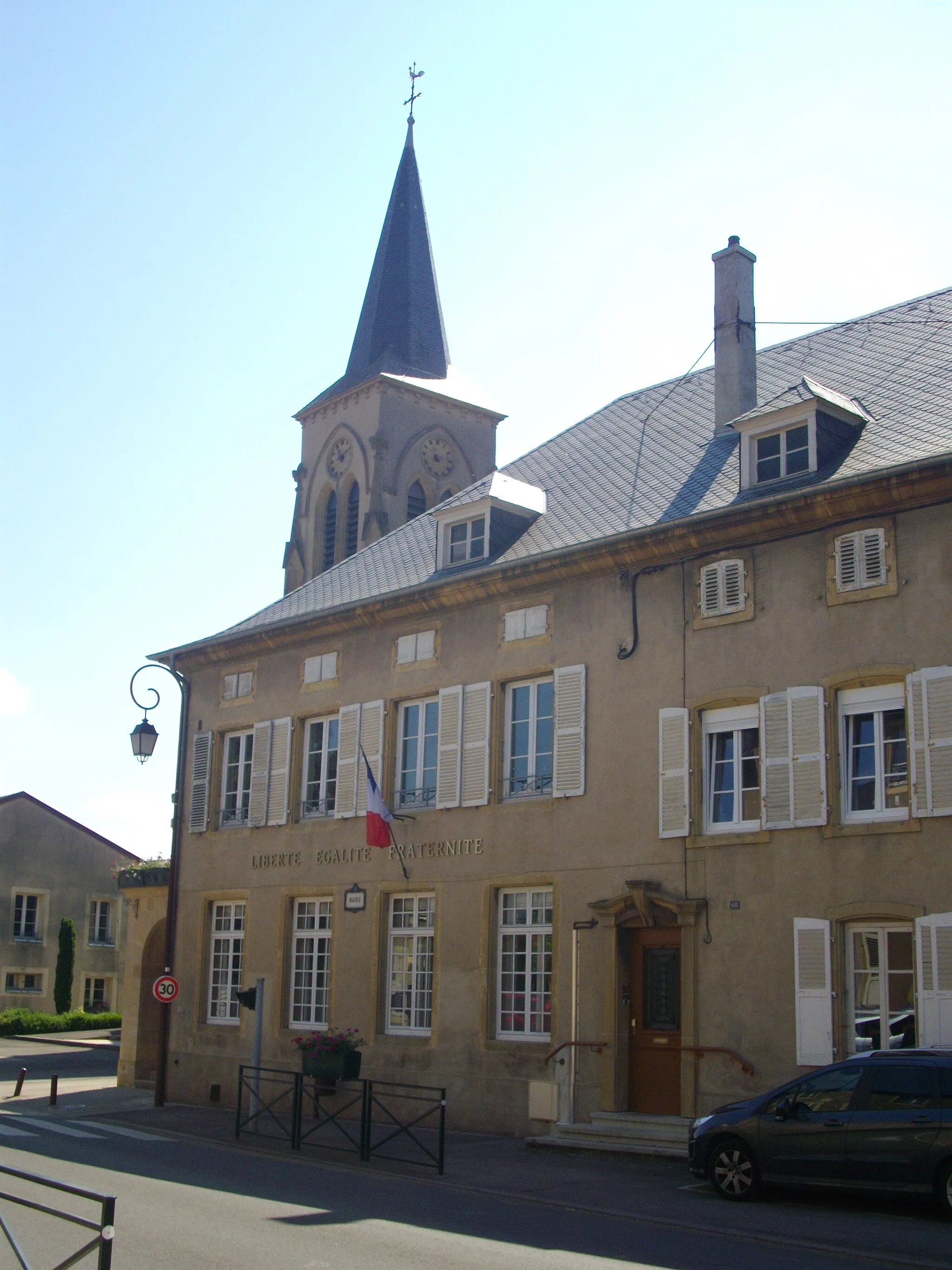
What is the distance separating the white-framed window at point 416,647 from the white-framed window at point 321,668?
1425mm

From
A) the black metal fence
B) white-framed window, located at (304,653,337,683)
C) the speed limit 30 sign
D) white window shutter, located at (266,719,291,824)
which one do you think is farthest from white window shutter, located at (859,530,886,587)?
the speed limit 30 sign

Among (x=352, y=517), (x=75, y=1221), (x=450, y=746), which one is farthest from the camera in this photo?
(x=352, y=517)

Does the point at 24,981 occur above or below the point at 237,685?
below

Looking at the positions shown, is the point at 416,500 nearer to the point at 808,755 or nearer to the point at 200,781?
the point at 200,781

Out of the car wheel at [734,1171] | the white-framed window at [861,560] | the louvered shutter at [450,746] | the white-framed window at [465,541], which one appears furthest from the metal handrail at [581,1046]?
the white-framed window at [465,541]

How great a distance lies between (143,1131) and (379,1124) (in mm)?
2852

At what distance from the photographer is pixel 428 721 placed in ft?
61.6

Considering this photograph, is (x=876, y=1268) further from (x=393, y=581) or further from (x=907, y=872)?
(x=393, y=581)

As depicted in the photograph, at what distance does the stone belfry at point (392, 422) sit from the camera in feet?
146

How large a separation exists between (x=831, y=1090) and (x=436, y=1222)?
3.14 metres

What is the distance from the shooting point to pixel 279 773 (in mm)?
20750

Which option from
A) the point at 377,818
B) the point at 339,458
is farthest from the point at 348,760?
the point at 339,458

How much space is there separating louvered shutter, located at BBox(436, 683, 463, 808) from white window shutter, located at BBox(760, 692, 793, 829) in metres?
4.59

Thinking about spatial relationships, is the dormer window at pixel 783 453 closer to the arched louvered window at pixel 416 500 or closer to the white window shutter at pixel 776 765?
the white window shutter at pixel 776 765
